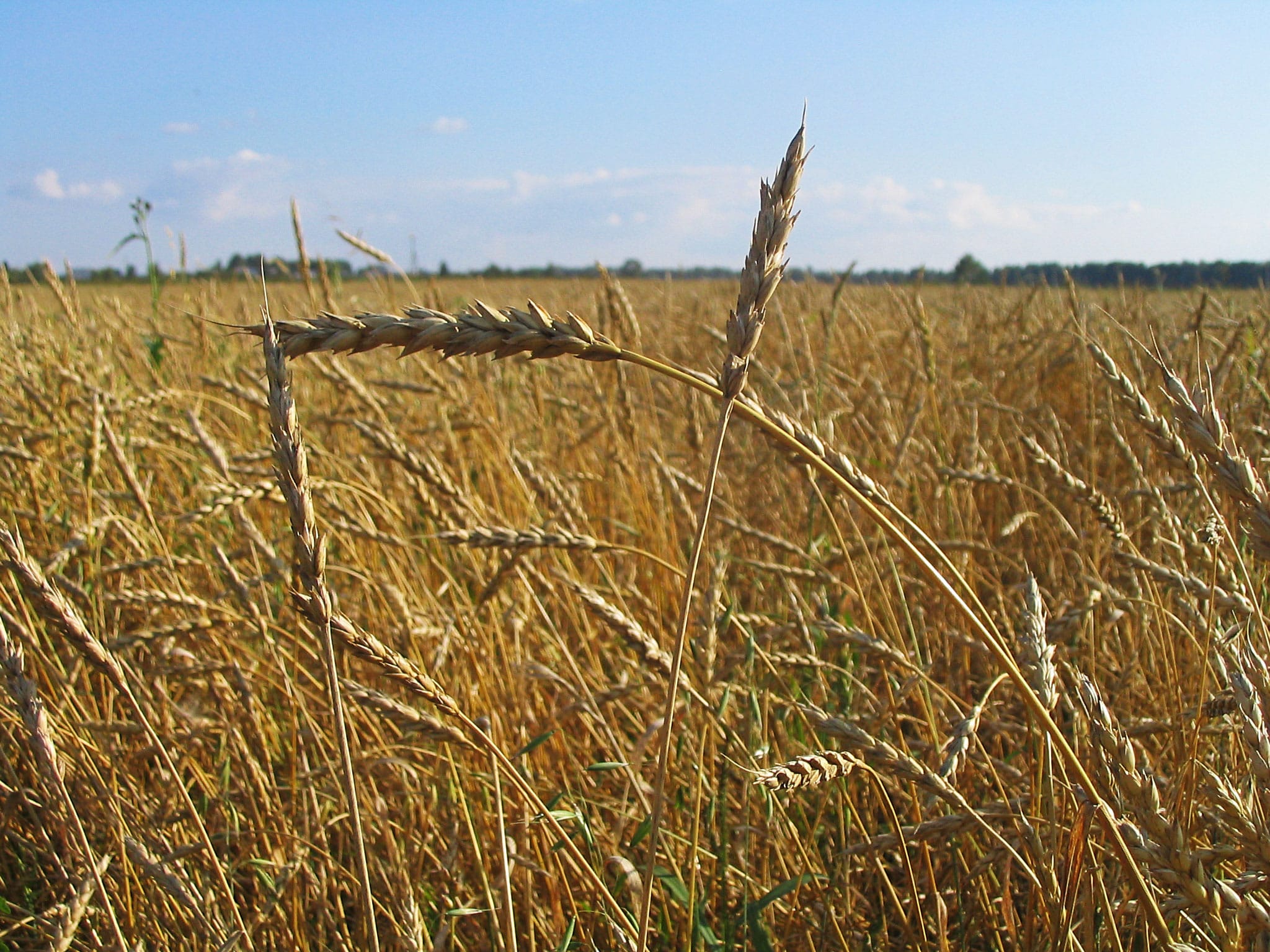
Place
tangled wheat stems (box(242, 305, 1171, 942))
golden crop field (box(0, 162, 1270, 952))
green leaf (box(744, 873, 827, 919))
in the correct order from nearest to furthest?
tangled wheat stems (box(242, 305, 1171, 942)), golden crop field (box(0, 162, 1270, 952)), green leaf (box(744, 873, 827, 919))

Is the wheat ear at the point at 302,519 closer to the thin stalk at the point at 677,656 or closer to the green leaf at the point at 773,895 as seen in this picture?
the thin stalk at the point at 677,656

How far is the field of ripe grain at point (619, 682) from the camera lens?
936 mm

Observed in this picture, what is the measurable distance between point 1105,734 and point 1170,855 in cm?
11

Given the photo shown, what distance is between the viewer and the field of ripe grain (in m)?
0.94

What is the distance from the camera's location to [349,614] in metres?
2.26

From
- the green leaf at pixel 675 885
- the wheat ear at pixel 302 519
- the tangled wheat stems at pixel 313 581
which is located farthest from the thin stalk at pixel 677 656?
the green leaf at pixel 675 885

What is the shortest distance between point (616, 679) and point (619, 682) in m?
0.13

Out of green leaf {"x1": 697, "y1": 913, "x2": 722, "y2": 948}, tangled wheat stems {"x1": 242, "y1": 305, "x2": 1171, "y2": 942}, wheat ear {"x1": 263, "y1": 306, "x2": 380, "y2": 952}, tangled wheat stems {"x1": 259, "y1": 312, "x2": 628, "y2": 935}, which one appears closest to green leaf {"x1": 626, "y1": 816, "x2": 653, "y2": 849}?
green leaf {"x1": 697, "y1": 913, "x2": 722, "y2": 948}

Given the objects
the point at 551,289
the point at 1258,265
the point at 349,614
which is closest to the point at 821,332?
the point at 1258,265

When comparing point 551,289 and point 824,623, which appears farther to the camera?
point 551,289

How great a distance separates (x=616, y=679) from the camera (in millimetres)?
2182

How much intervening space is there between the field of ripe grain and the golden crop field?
0.01m

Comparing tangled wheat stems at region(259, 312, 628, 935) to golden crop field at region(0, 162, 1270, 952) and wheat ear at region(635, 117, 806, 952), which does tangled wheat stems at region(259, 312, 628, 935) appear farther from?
wheat ear at region(635, 117, 806, 952)

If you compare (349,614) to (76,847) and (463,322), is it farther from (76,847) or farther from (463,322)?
(463,322)
